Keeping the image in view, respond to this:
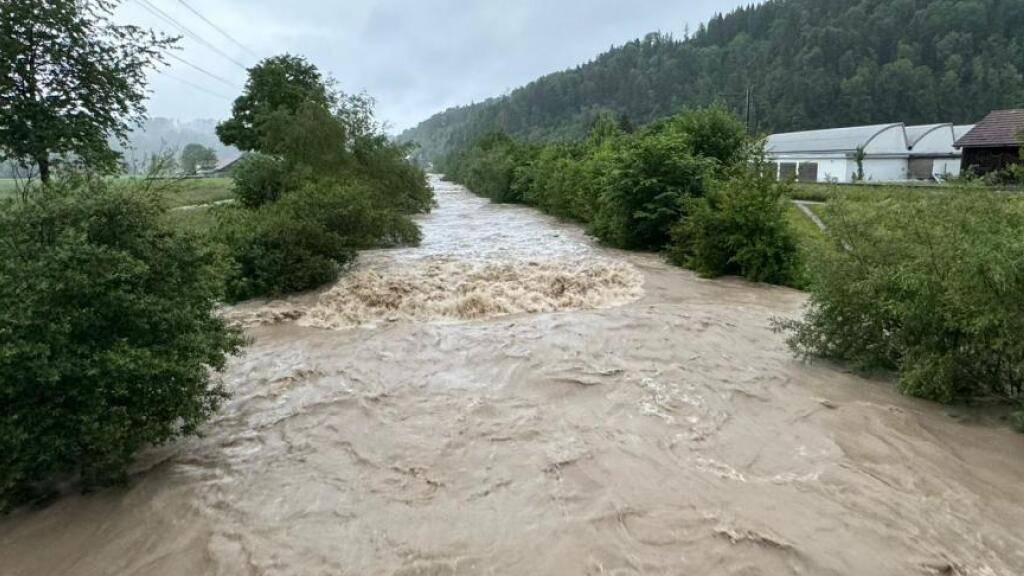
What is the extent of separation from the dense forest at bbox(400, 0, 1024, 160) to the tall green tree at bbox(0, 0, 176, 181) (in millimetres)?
54419

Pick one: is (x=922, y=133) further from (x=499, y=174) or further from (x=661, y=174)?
(x=661, y=174)

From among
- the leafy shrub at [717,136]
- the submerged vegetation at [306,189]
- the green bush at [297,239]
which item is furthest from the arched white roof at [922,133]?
the green bush at [297,239]

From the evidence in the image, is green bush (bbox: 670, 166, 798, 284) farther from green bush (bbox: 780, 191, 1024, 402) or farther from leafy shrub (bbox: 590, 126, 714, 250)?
green bush (bbox: 780, 191, 1024, 402)

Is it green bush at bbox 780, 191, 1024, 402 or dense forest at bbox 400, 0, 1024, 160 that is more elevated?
dense forest at bbox 400, 0, 1024, 160

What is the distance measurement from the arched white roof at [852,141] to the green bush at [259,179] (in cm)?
3289

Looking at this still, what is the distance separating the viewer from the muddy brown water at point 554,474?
4.20 m

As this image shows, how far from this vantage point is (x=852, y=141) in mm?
46500

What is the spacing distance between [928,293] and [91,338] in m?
7.77

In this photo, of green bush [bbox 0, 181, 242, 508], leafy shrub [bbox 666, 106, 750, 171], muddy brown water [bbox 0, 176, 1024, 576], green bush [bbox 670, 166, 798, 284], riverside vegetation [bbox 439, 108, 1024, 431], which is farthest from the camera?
leafy shrub [bbox 666, 106, 750, 171]

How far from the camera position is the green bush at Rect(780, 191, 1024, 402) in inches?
227

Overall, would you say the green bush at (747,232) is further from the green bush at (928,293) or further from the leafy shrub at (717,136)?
the green bush at (928,293)

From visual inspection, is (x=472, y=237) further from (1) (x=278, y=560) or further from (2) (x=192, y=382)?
(1) (x=278, y=560)

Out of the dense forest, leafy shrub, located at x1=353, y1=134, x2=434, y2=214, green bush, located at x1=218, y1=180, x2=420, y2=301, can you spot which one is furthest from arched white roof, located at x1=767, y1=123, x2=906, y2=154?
green bush, located at x1=218, y1=180, x2=420, y2=301

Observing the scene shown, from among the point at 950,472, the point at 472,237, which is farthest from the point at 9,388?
the point at 472,237
